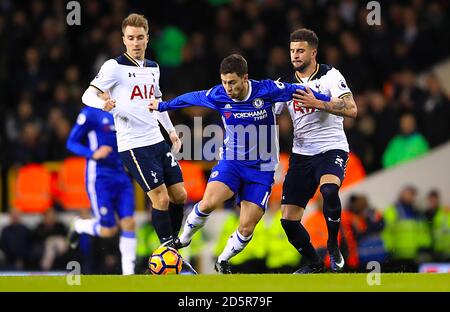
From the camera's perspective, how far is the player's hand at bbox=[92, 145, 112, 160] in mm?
14555

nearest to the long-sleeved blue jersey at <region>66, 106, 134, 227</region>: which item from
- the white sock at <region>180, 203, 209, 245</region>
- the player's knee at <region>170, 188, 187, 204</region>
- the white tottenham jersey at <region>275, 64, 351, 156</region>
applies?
the player's knee at <region>170, 188, 187, 204</region>

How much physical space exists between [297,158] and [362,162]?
6907 mm

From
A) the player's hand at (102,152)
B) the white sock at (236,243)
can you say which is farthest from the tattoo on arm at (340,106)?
the player's hand at (102,152)

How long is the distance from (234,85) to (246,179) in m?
1.02

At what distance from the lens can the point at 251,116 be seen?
11.9 metres

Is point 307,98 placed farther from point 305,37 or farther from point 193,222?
point 193,222

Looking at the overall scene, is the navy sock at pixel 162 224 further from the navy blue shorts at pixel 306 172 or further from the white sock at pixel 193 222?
the navy blue shorts at pixel 306 172

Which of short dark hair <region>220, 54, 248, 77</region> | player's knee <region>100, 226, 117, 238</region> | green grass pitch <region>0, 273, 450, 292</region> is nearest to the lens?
green grass pitch <region>0, 273, 450, 292</region>

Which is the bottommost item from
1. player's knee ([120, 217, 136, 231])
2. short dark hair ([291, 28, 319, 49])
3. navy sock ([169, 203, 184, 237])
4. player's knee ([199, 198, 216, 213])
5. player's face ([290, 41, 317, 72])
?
player's knee ([120, 217, 136, 231])

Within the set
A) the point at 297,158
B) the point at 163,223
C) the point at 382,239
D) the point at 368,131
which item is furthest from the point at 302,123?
the point at 368,131

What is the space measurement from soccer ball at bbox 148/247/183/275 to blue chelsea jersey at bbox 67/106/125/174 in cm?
287

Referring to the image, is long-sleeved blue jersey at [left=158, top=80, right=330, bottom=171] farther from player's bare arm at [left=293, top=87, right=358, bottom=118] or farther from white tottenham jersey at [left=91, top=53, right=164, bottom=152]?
white tottenham jersey at [left=91, top=53, right=164, bottom=152]

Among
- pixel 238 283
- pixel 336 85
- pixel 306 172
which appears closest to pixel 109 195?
pixel 306 172
